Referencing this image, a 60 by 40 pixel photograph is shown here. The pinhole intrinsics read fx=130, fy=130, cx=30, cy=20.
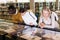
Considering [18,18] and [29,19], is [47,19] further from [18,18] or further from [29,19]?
[18,18]

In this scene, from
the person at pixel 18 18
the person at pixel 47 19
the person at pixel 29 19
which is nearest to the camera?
the person at pixel 47 19

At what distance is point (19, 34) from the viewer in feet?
5.94

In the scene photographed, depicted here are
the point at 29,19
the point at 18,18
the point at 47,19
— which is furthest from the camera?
the point at 18,18

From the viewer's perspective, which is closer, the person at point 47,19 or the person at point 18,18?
the person at point 47,19

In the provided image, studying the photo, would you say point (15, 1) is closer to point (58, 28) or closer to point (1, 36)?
point (1, 36)

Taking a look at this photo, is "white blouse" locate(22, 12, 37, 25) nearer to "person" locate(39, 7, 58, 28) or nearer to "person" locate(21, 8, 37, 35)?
"person" locate(21, 8, 37, 35)

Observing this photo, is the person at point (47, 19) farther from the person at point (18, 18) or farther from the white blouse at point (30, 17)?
the person at point (18, 18)

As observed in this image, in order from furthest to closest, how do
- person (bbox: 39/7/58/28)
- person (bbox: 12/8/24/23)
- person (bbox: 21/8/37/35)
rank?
person (bbox: 12/8/24/23), person (bbox: 21/8/37/35), person (bbox: 39/7/58/28)

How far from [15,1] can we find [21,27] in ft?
2.84

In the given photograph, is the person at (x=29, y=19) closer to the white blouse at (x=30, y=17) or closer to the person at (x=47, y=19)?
the white blouse at (x=30, y=17)

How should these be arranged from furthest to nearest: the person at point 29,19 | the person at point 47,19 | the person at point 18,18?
the person at point 18,18 < the person at point 29,19 < the person at point 47,19

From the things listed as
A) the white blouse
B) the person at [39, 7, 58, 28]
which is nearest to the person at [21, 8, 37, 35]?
the white blouse

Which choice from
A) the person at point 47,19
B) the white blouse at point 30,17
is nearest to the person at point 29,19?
the white blouse at point 30,17

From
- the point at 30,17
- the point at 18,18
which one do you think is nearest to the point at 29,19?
the point at 30,17
